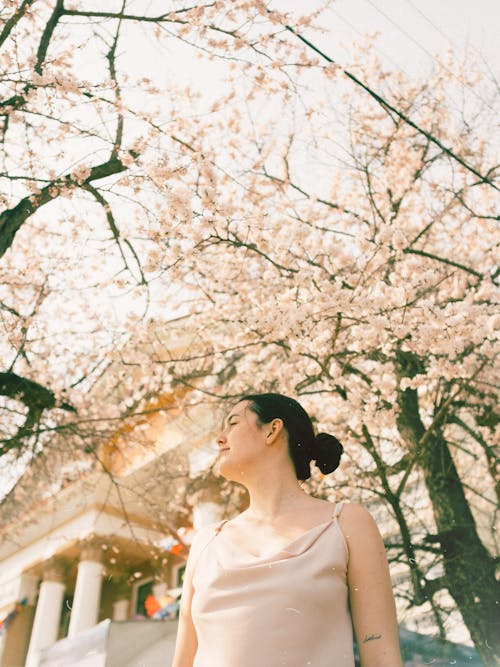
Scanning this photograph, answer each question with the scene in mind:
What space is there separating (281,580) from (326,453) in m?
0.63

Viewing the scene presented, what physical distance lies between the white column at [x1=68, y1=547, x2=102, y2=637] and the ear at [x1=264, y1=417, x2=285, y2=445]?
16.4 metres

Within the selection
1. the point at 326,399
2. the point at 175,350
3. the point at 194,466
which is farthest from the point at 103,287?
the point at 194,466

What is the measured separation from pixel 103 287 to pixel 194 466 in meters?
9.14

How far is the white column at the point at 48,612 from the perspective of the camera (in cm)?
1733

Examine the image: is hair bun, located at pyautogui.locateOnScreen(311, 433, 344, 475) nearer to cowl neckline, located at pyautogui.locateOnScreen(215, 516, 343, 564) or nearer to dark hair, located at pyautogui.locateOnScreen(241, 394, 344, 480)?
dark hair, located at pyautogui.locateOnScreen(241, 394, 344, 480)

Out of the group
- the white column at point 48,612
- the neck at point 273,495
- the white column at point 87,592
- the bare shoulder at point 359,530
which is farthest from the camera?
the white column at point 48,612

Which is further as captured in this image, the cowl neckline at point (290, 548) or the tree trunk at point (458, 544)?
the tree trunk at point (458, 544)

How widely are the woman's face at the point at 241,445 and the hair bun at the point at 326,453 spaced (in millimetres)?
231

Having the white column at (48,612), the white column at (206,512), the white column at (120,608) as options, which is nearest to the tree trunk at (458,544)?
the white column at (206,512)

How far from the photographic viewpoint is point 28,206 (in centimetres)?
627

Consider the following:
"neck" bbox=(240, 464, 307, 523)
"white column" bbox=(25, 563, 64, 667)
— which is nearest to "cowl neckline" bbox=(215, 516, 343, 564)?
"neck" bbox=(240, 464, 307, 523)

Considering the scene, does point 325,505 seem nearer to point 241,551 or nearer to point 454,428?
point 241,551

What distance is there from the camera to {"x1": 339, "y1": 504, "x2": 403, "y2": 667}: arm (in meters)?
1.72

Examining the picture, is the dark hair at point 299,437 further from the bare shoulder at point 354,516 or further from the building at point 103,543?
the building at point 103,543
